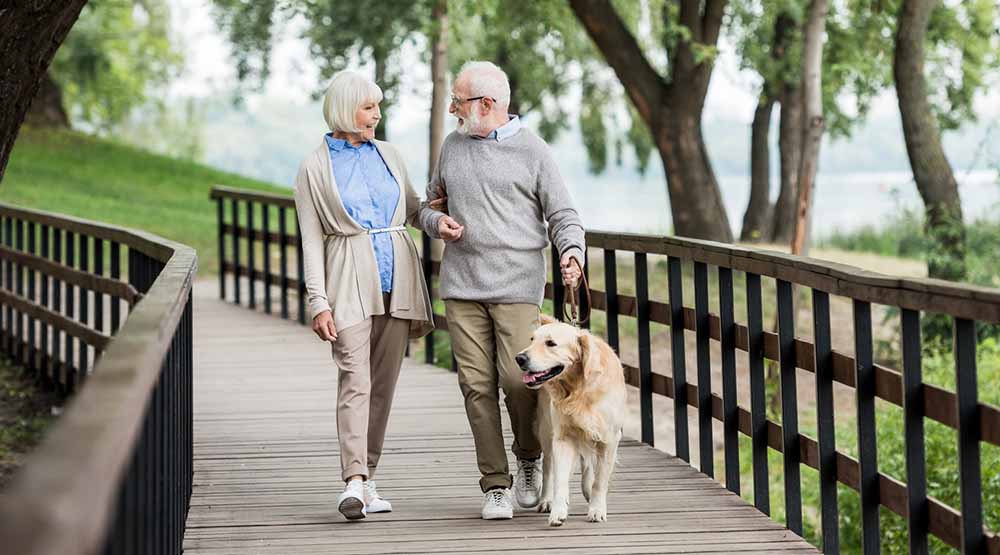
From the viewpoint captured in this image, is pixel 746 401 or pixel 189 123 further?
pixel 189 123

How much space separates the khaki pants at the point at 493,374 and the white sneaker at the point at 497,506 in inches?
1.2

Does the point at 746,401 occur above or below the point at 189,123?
below

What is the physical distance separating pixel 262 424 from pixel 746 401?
7.71m

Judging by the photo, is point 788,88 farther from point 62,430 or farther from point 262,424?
point 62,430

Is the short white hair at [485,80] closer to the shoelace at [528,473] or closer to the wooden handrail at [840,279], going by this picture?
the wooden handrail at [840,279]

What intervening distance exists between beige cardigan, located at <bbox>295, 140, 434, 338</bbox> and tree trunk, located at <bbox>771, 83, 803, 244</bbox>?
17.3m

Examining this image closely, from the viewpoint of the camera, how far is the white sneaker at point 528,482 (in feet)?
18.9

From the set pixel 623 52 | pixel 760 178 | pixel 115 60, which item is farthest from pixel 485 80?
pixel 115 60

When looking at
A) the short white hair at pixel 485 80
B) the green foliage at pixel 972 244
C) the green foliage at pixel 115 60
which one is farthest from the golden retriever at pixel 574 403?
the green foliage at pixel 115 60

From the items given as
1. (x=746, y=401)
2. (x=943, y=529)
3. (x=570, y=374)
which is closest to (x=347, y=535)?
(x=570, y=374)

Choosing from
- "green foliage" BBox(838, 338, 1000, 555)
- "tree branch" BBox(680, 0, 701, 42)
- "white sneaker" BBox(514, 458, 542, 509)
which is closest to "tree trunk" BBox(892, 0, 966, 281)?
"tree branch" BBox(680, 0, 701, 42)

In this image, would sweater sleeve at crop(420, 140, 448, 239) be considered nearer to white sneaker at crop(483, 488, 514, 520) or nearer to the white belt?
the white belt

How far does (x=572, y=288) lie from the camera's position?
17.7 ft

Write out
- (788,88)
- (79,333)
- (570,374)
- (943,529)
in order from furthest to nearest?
1. (788,88)
2. (79,333)
3. (570,374)
4. (943,529)
